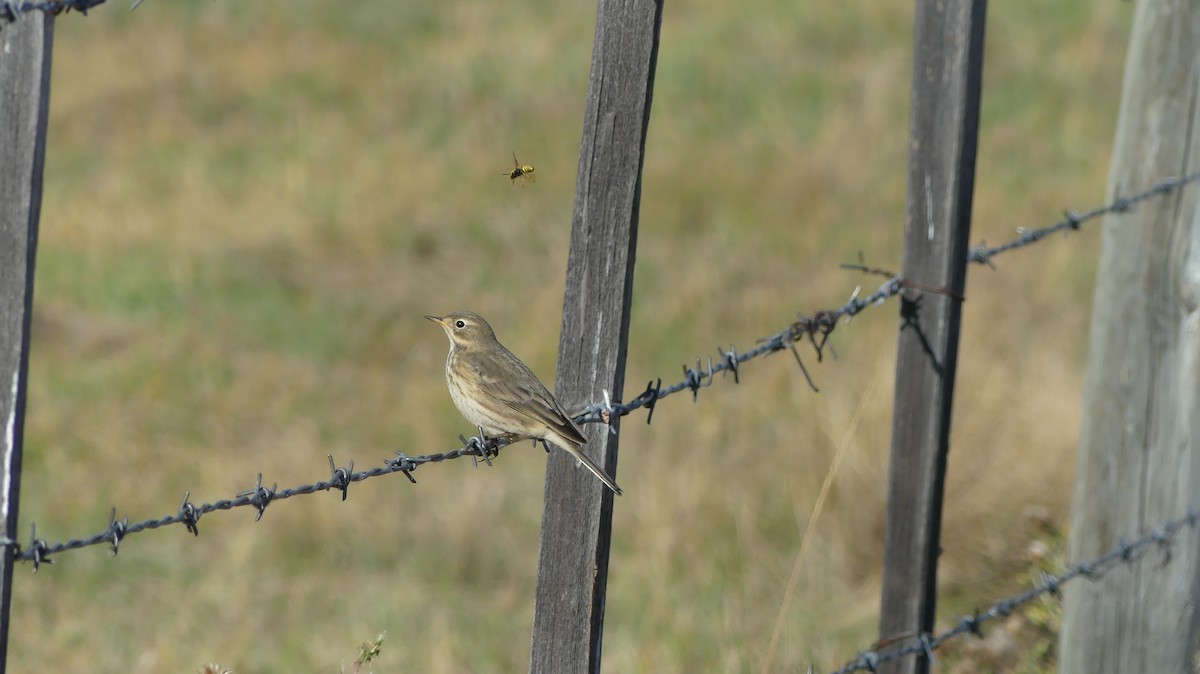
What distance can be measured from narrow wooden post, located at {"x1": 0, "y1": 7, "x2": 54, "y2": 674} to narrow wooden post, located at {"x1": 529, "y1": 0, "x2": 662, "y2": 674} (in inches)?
37.7

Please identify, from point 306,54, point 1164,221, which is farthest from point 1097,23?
point 1164,221

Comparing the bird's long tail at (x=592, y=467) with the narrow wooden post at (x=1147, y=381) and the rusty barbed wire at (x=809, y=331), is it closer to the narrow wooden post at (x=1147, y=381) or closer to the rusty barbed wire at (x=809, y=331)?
the rusty barbed wire at (x=809, y=331)

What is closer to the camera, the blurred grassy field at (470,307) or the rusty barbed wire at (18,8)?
the rusty barbed wire at (18,8)

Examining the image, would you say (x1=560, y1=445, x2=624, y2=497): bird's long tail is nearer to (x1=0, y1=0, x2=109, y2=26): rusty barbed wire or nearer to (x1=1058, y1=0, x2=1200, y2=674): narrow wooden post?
(x1=0, y1=0, x2=109, y2=26): rusty barbed wire

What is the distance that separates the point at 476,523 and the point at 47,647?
2.29m

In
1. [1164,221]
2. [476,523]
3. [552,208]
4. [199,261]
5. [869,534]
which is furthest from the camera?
[552,208]

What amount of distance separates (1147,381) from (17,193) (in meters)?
3.40

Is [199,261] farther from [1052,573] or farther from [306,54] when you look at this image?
[1052,573]

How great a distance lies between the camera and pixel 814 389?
12.2 feet

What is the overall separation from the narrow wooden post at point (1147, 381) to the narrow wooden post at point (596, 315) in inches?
87.3

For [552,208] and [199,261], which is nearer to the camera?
[199,261]

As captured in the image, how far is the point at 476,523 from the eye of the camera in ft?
25.0

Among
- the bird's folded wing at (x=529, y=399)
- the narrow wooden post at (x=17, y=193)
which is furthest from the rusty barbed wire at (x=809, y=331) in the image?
the narrow wooden post at (x=17, y=193)

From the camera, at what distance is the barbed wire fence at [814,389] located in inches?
101
